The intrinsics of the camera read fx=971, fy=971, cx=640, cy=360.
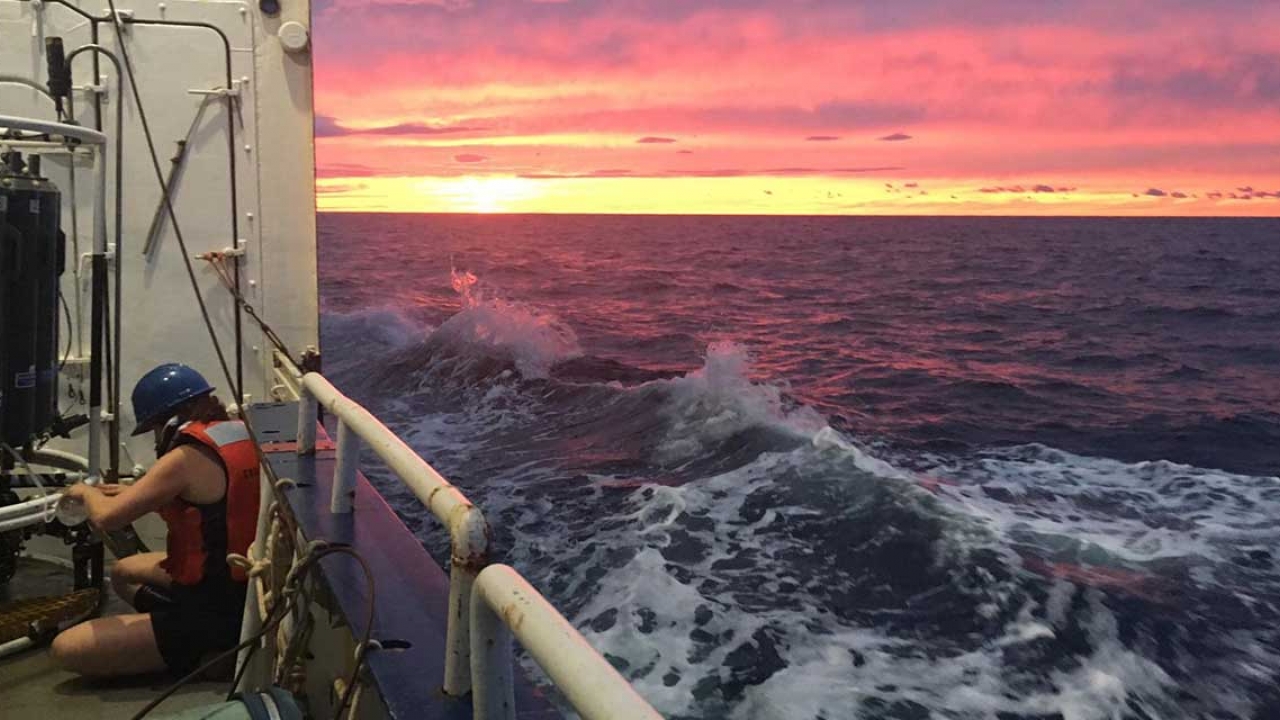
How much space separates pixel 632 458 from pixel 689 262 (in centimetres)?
4129

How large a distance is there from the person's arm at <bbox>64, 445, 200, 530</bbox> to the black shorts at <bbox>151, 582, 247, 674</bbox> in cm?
39

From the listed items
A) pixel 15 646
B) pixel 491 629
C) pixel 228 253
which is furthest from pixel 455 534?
pixel 228 253

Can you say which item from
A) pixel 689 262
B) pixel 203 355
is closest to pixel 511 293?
pixel 689 262

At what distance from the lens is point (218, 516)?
3.60 meters

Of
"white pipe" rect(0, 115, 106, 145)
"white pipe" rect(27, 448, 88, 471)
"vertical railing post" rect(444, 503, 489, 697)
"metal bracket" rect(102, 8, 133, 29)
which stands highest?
"metal bracket" rect(102, 8, 133, 29)

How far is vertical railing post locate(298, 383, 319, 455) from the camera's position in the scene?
12.5ft

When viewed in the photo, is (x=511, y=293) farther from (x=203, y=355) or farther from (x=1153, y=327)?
(x=203, y=355)

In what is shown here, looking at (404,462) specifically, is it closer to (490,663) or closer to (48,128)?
(490,663)

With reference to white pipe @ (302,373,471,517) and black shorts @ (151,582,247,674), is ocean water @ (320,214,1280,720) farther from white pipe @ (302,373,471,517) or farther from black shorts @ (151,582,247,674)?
white pipe @ (302,373,471,517)

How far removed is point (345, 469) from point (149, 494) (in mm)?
829

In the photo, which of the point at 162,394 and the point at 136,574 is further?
the point at 136,574

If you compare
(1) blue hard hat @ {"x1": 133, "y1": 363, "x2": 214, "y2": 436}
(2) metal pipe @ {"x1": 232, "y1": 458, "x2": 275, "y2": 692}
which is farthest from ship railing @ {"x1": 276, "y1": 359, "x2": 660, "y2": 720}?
(1) blue hard hat @ {"x1": 133, "y1": 363, "x2": 214, "y2": 436}

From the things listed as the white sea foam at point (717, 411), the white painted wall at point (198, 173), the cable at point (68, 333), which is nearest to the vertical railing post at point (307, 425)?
the cable at point (68, 333)

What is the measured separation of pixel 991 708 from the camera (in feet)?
17.9
